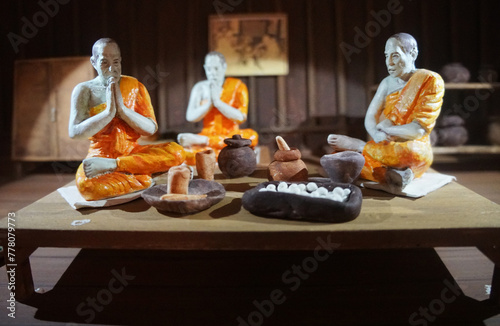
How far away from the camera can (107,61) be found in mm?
2629

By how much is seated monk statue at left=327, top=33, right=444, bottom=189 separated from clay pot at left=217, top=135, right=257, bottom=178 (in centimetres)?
62

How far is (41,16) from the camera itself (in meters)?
5.77

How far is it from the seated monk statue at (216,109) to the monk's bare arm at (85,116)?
1.29 meters

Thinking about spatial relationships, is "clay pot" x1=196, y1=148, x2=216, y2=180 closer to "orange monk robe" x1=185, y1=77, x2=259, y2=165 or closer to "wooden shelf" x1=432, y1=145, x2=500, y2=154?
"orange monk robe" x1=185, y1=77, x2=259, y2=165

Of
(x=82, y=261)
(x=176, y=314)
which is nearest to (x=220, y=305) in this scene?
(x=176, y=314)

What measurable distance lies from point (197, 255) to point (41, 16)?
475 centimetres

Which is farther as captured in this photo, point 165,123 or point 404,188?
point 165,123

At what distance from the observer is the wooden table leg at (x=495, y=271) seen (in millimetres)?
2066

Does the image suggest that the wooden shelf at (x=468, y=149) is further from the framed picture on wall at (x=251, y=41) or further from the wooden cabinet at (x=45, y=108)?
the wooden cabinet at (x=45, y=108)

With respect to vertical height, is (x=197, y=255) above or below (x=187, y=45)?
below

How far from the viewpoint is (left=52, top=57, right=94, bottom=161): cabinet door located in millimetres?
4945

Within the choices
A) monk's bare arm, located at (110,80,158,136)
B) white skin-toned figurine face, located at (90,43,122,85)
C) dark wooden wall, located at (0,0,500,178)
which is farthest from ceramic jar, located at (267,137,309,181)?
dark wooden wall, located at (0,0,500,178)

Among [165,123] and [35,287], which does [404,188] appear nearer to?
[35,287]

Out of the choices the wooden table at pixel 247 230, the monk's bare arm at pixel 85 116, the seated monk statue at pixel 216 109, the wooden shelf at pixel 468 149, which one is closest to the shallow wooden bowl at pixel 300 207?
the wooden table at pixel 247 230
